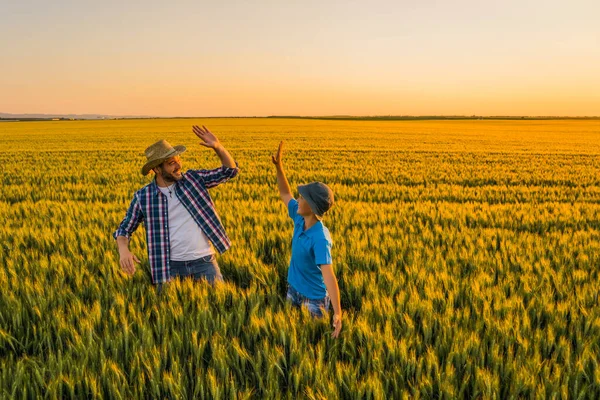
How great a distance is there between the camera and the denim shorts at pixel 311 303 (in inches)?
125

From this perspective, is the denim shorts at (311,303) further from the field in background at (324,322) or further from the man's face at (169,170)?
the man's face at (169,170)

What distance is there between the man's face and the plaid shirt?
0.09 meters

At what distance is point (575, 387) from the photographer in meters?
2.29

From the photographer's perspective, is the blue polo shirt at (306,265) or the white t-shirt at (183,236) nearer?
the blue polo shirt at (306,265)

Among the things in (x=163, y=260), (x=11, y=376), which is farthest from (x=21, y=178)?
(x=11, y=376)

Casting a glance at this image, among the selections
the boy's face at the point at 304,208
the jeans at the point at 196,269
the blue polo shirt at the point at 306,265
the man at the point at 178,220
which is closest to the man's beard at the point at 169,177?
the man at the point at 178,220

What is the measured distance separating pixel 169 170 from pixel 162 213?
0.40 m

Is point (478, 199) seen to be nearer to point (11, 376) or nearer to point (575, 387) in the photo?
point (575, 387)

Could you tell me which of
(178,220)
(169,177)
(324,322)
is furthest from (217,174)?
(324,322)

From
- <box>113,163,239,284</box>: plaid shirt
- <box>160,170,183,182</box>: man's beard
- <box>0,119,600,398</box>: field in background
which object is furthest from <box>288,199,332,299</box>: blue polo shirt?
<box>160,170,183,182</box>: man's beard

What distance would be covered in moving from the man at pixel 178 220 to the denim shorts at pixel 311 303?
745 millimetres

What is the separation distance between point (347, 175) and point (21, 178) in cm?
973

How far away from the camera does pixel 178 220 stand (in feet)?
12.6

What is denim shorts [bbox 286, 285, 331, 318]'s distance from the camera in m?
3.18
